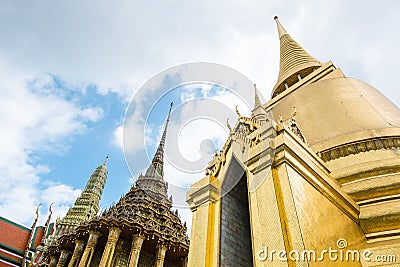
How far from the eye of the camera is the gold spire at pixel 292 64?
13258mm

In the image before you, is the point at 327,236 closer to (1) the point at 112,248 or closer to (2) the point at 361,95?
(2) the point at 361,95

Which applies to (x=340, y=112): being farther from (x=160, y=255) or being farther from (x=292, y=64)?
(x=160, y=255)

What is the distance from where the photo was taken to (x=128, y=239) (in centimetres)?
1664

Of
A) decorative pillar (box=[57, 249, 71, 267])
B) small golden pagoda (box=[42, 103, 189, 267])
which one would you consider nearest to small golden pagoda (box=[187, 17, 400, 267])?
small golden pagoda (box=[42, 103, 189, 267])

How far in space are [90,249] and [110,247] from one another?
55.5 inches

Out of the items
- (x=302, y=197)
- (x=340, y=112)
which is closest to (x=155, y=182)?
(x=340, y=112)

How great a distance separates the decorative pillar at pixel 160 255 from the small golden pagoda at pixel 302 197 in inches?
446

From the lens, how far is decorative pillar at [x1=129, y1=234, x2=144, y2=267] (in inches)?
580

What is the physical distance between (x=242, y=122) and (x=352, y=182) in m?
2.47

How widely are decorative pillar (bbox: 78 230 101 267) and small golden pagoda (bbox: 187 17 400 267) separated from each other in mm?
11862

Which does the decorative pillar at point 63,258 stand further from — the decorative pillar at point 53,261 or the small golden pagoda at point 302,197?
the small golden pagoda at point 302,197

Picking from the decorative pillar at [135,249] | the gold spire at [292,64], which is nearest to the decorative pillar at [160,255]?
the decorative pillar at [135,249]

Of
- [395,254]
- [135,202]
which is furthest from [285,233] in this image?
[135,202]

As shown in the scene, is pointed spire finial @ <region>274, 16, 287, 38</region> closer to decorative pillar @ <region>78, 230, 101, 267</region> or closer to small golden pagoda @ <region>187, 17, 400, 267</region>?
small golden pagoda @ <region>187, 17, 400, 267</region>
